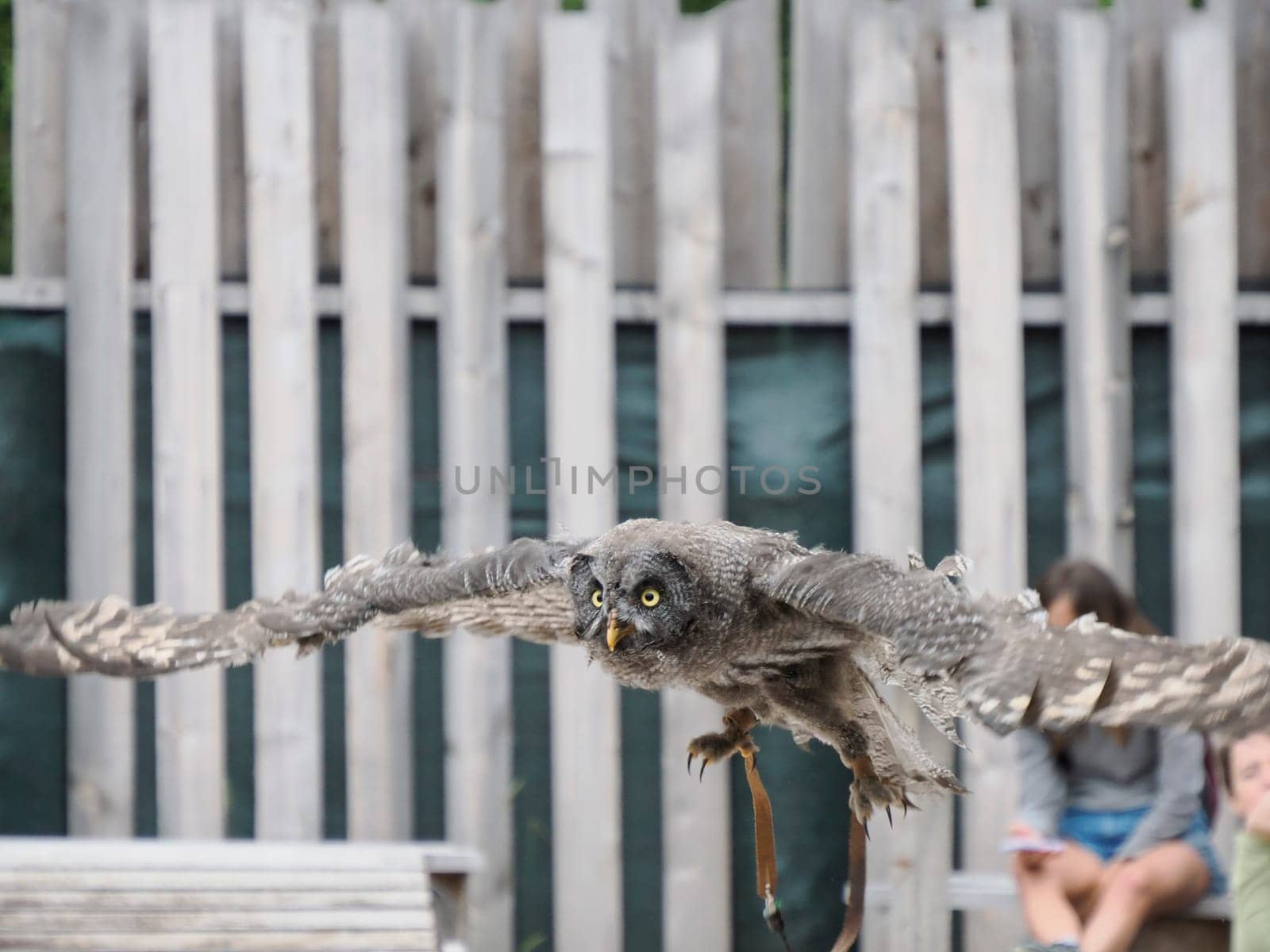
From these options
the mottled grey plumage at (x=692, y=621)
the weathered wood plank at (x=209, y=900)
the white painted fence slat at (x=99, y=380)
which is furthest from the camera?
the white painted fence slat at (x=99, y=380)

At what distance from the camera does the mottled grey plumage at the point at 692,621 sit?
98.8 inches

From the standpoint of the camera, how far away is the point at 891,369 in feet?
13.1

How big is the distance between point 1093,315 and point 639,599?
1.68 meters

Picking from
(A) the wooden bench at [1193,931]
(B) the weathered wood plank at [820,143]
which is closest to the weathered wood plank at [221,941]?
(A) the wooden bench at [1193,931]

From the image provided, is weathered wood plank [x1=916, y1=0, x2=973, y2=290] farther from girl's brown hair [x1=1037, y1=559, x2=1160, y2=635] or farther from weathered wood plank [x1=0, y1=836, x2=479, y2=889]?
weathered wood plank [x1=0, y1=836, x2=479, y2=889]

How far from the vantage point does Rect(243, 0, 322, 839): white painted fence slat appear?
156 inches

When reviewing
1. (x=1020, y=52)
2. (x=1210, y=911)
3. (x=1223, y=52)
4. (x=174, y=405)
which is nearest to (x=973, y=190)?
(x=1020, y=52)

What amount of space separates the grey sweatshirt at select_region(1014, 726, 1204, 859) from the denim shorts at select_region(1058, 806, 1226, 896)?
14mm

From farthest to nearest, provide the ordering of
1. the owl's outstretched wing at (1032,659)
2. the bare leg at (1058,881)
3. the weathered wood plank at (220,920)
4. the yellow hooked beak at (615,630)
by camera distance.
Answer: the bare leg at (1058,881) → the weathered wood plank at (220,920) → the yellow hooked beak at (615,630) → the owl's outstretched wing at (1032,659)

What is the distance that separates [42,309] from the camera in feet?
13.5

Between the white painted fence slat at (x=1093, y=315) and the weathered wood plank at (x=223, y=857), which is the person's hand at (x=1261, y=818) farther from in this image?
the weathered wood plank at (x=223, y=857)

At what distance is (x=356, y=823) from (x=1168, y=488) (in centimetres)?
219

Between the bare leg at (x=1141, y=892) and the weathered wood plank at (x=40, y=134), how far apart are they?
294cm

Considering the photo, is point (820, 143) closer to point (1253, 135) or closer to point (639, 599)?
point (1253, 135)
